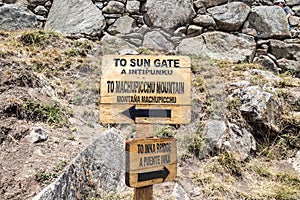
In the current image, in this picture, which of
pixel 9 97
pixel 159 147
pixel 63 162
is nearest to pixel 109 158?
pixel 63 162

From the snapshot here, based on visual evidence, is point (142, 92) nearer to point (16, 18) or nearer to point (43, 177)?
point (43, 177)

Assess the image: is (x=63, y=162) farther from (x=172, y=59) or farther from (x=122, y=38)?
(x=122, y=38)

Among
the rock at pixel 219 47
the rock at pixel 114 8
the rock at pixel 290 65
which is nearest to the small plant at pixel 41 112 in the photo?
the rock at pixel 219 47

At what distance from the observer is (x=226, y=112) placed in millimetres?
3482

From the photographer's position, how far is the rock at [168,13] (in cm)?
496

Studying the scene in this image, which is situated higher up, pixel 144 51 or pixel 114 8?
pixel 114 8

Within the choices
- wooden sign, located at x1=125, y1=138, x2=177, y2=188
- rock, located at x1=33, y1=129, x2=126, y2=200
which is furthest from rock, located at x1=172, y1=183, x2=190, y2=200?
wooden sign, located at x1=125, y1=138, x2=177, y2=188

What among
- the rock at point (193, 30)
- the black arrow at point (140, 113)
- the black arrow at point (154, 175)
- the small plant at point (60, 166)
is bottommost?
the small plant at point (60, 166)

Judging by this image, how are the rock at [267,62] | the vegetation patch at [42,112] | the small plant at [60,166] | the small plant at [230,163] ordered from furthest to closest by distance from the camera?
the rock at [267,62]
the small plant at [230,163]
the vegetation patch at [42,112]
the small plant at [60,166]

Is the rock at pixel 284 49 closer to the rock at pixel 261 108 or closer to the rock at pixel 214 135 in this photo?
the rock at pixel 261 108

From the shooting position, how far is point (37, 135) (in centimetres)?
252

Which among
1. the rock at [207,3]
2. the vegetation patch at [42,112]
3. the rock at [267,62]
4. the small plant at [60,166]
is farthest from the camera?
the rock at [207,3]

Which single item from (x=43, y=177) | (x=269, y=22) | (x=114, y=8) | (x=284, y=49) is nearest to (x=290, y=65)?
(x=284, y=49)

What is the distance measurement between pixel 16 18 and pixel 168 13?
7.57 feet
